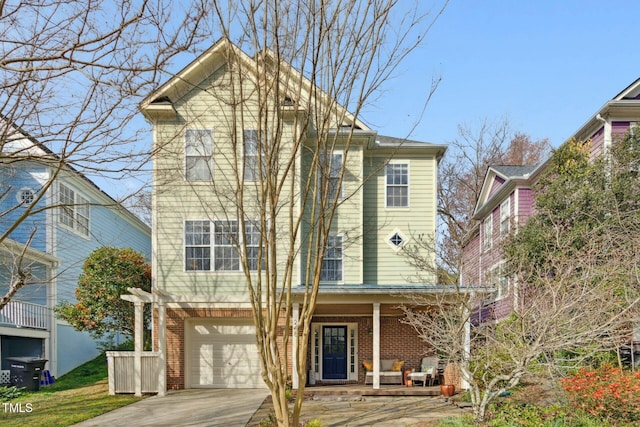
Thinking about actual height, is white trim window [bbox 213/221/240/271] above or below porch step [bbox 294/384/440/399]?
above

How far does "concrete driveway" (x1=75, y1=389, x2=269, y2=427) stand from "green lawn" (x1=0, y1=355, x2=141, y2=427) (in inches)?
Result: 18.6

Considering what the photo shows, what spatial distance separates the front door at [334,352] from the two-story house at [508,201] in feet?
13.5

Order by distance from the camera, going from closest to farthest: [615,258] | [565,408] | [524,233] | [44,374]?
[565,408], [615,258], [524,233], [44,374]

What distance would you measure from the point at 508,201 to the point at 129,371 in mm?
13428

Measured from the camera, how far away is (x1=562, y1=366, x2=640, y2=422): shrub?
9.26 meters

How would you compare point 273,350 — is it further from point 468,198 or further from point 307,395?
point 468,198

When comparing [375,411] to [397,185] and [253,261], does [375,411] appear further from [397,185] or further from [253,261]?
[397,185]

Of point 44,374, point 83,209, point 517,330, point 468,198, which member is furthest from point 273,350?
point 468,198

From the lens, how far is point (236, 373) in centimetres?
1619

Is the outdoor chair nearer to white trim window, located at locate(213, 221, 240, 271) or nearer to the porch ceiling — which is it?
the porch ceiling

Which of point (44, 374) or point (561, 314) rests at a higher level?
point (561, 314)

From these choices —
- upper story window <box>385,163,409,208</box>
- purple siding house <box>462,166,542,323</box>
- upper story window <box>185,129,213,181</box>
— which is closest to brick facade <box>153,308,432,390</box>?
purple siding house <box>462,166,542,323</box>

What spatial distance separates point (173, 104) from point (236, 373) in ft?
25.7

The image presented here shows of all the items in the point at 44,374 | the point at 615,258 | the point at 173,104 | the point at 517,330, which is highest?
the point at 173,104
